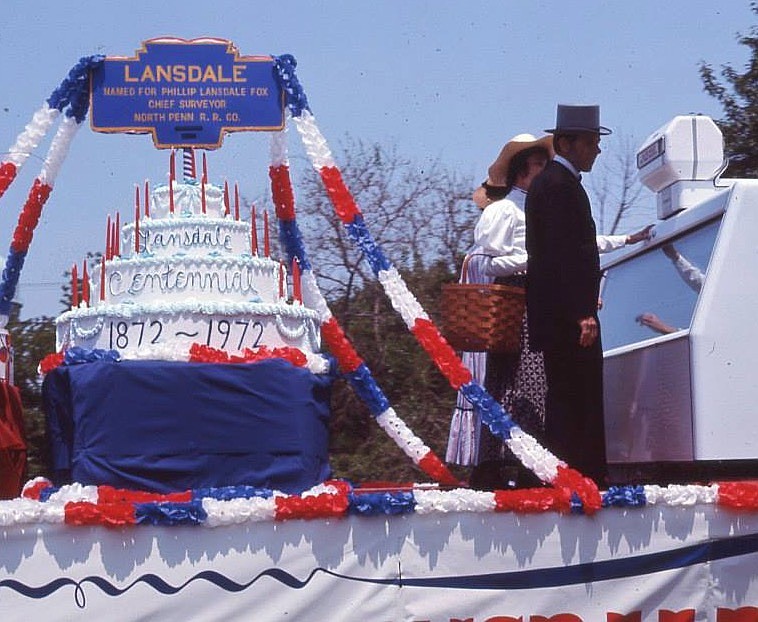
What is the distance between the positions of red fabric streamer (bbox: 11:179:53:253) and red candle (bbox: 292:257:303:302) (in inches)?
47.8

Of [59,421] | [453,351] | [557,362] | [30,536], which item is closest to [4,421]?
[59,421]

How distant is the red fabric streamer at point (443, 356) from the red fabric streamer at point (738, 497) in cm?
107

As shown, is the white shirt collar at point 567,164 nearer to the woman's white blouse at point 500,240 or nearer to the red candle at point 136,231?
the woman's white blouse at point 500,240

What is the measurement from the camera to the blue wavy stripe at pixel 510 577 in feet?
13.5

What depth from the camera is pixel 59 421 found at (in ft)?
16.7

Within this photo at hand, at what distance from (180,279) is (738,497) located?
7.87 ft

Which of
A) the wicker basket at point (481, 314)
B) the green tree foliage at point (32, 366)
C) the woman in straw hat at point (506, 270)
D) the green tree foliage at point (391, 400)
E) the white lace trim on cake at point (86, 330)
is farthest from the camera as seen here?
the green tree foliage at point (391, 400)

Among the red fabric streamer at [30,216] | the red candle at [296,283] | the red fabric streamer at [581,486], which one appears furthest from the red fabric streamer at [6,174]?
the red fabric streamer at [581,486]

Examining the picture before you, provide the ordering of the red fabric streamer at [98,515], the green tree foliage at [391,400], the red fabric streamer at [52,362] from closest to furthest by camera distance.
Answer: the red fabric streamer at [98,515] → the red fabric streamer at [52,362] → the green tree foliage at [391,400]

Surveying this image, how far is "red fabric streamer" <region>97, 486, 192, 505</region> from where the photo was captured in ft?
14.6

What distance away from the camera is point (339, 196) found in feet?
16.7

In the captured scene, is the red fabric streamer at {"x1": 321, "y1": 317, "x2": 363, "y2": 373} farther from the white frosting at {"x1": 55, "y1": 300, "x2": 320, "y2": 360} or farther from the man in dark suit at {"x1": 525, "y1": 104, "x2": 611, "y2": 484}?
the man in dark suit at {"x1": 525, "y1": 104, "x2": 611, "y2": 484}

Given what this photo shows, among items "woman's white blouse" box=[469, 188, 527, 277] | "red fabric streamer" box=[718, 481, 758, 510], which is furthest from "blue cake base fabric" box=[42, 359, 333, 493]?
"red fabric streamer" box=[718, 481, 758, 510]

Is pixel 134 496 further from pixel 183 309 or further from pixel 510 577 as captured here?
pixel 510 577
